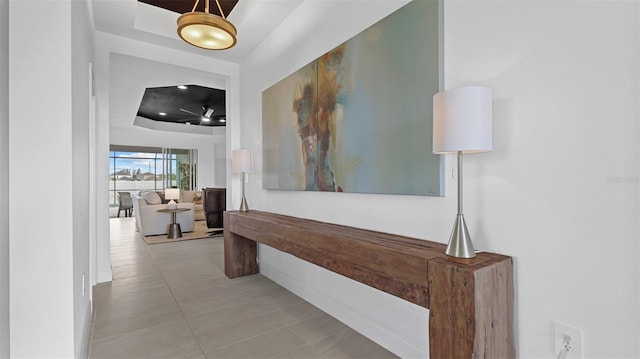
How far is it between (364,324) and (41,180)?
2098mm

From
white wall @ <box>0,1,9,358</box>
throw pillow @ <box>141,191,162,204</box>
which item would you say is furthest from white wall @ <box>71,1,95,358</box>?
throw pillow @ <box>141,191,162,204</box>

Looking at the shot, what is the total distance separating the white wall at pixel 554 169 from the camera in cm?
117

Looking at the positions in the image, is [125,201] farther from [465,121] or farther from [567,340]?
[567,340]

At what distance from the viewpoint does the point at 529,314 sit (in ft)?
4.69

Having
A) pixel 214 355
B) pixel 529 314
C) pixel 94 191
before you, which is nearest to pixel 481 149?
pixel 529 314

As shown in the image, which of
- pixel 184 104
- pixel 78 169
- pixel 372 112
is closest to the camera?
pixel 78 169

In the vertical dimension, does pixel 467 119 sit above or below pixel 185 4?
below

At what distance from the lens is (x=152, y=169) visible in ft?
37.9

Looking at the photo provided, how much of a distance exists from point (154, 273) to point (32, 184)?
9.67 feet

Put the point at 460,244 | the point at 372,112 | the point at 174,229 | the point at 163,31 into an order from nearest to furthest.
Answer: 1. the point at 460,244
2. the point at 372,112
3. the point at 163,31
4. the point at 174,229

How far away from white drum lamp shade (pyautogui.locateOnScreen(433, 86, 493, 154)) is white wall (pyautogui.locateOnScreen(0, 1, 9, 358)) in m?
1.83

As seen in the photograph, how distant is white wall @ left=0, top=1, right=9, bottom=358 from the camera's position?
50.0 inches

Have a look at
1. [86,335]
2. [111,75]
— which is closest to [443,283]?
[86,335]

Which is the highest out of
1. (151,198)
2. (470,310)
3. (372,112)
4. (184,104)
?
(184,104)
